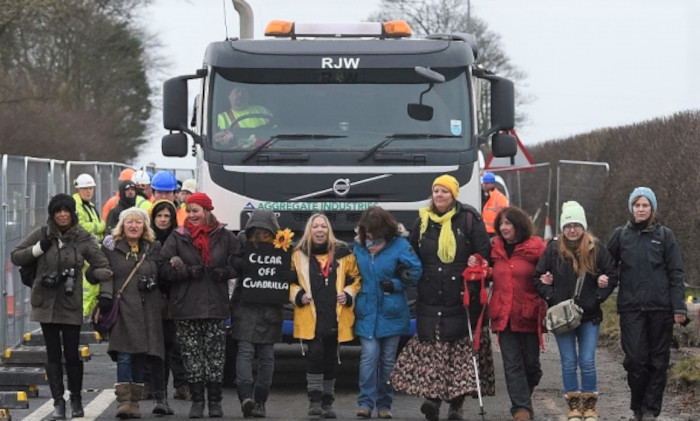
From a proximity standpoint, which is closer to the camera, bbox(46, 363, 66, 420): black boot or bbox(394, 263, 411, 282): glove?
bbox(46, 363, 66, 420): black boot

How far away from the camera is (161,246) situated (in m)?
12.6

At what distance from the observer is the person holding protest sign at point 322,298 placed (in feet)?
40.7

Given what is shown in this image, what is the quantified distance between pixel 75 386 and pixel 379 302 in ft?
7.78

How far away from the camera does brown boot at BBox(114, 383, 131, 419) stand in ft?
39.7

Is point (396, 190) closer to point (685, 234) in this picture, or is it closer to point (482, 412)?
point (482, 412)

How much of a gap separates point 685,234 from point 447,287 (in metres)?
9.18

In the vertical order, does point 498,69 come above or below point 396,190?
above

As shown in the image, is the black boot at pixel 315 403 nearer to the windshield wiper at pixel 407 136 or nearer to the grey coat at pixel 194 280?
the grey coat at pixel 194 280

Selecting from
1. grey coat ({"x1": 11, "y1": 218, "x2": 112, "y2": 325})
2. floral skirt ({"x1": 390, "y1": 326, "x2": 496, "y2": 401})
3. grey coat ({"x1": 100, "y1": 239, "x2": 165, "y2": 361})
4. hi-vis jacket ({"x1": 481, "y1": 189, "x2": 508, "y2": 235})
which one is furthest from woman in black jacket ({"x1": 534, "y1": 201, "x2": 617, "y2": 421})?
hi-vis jacket ({"x1": 481, "y1": 189, "x2": 508, "y2": 235})

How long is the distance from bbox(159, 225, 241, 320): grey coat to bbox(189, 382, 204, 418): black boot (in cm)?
53

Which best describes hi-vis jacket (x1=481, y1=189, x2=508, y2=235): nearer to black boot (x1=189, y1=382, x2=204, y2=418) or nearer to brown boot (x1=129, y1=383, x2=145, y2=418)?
black boot (x1=189, y1=382, x2=204, y2=418)

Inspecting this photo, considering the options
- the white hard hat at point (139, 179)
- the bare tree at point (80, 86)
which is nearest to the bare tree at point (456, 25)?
the bare tree at point (80, 86)

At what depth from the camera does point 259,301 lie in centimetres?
1235

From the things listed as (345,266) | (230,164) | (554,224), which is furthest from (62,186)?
(554,224)
